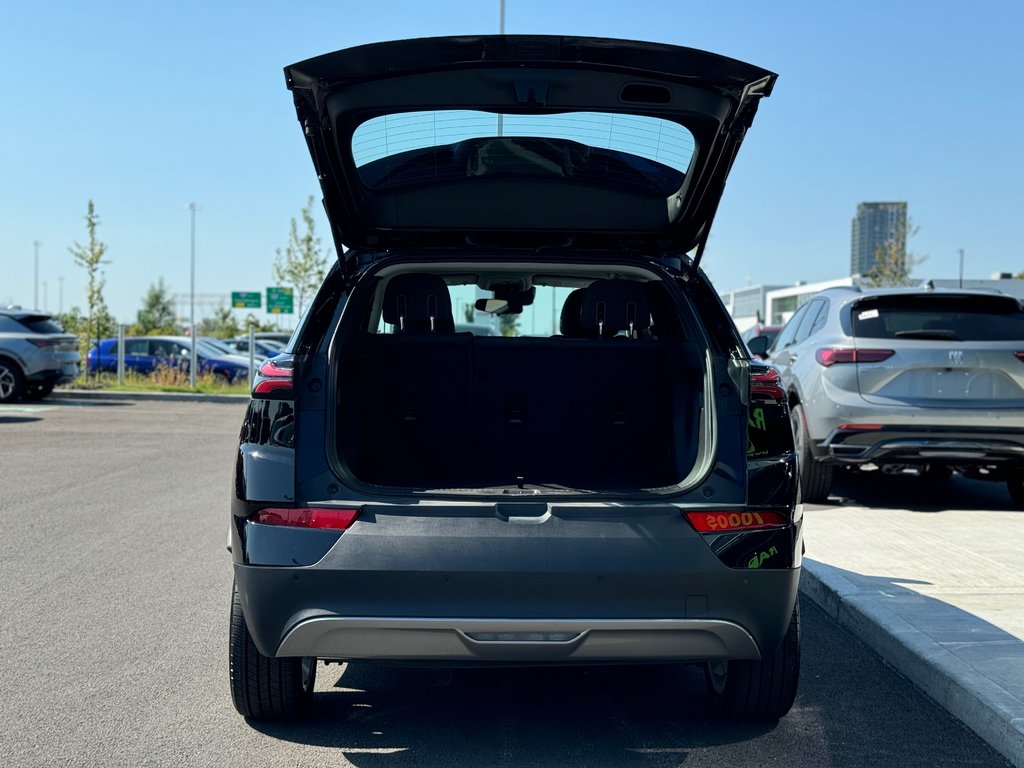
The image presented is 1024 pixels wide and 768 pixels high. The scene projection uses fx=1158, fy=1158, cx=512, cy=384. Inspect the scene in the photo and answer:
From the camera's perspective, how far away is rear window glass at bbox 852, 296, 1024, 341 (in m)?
8.35

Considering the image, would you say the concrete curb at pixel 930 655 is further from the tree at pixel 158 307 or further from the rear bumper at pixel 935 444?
the tree at pixel 158 307

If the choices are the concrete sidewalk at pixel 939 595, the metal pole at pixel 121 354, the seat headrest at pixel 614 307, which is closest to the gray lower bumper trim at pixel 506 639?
the concrete sidewalk at pixel 939 595

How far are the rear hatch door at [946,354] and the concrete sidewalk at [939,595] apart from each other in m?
0.89

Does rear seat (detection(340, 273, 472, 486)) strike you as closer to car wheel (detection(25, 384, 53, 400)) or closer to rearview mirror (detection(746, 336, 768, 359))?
rearview mirror (detection(746, 336, 768, 359))

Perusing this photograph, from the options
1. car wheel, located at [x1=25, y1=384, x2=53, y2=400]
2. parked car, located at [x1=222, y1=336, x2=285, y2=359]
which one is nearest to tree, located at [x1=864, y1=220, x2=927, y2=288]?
parked car, located at [x1=222, y1=336, x2=285, y2=359]

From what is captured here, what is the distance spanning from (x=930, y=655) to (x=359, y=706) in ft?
7.28

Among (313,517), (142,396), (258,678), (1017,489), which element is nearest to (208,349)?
(142,396)

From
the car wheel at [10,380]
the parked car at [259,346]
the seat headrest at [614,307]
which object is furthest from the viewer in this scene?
the parked car at [259,346]

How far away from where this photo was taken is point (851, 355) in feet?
27.8

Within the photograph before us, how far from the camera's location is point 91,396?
23.8 m

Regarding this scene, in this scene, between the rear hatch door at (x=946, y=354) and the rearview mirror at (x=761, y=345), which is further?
the rear hatch door at (x=946, y=354)

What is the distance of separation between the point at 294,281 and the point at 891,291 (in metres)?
31.3

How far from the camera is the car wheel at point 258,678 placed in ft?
12.5

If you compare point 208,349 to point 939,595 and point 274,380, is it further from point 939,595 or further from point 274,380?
point 274,380
